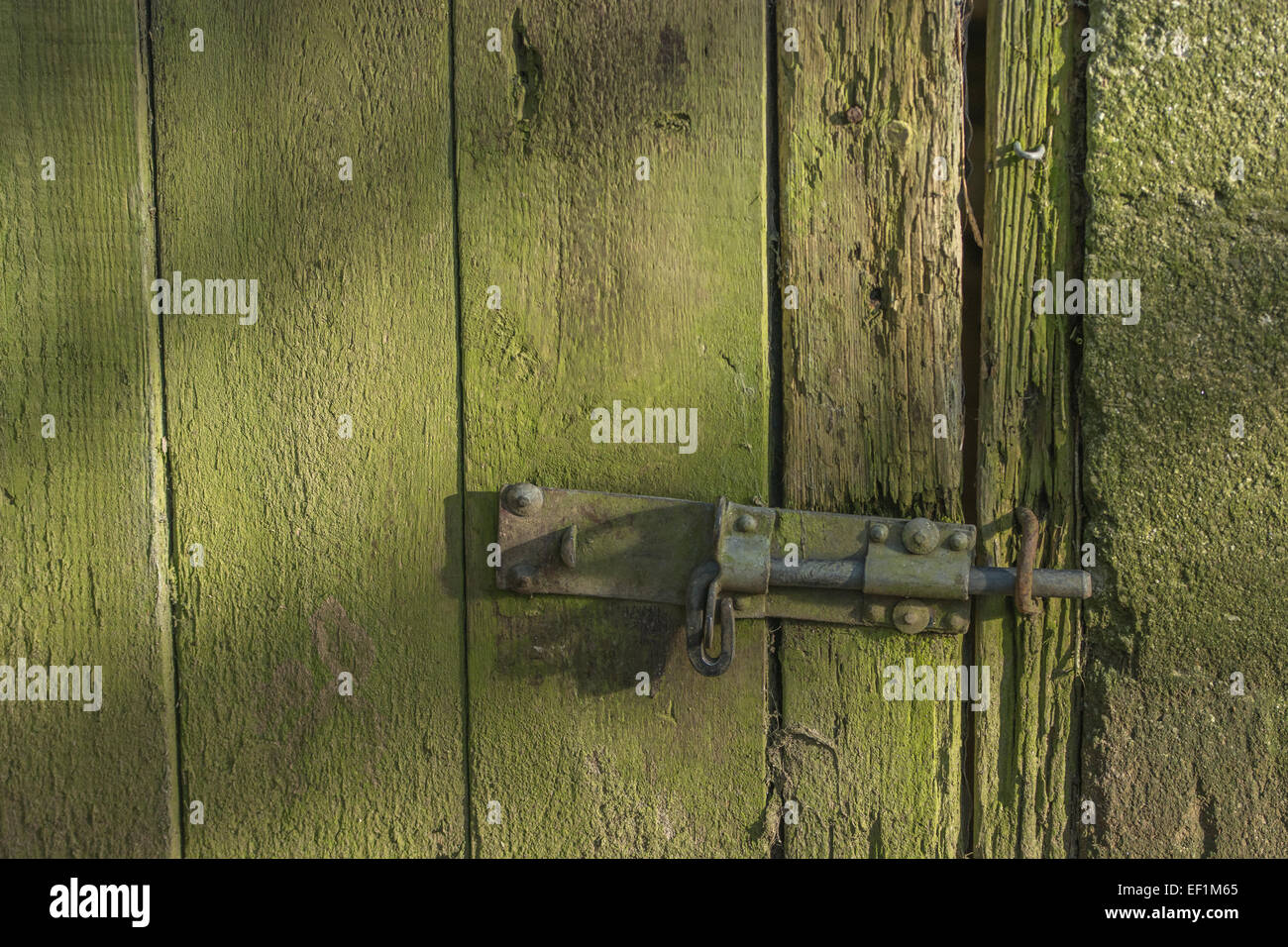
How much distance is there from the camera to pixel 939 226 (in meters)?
1.13

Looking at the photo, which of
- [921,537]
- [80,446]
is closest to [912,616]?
[921,537]

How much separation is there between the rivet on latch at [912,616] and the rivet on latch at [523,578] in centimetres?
47

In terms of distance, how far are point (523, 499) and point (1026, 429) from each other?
2.14 ft

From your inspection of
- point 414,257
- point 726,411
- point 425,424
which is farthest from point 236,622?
point 726,411

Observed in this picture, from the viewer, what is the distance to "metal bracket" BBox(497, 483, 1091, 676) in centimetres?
110

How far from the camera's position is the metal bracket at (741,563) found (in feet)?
3.60

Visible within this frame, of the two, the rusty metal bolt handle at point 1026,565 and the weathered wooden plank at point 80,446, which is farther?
the weathered wooden plank at point 80,446

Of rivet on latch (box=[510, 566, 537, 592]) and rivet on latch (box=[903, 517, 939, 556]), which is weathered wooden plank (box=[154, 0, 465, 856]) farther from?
rivet on latch (box=[903, 517, 939, 556])

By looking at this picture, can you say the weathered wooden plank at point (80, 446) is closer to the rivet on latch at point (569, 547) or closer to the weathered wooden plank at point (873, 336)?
the rivet on latch at point (569, 547)

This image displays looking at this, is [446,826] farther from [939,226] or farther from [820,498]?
[939,226]

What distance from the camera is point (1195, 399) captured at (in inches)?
42.4

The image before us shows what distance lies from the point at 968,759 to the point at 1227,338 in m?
0.62

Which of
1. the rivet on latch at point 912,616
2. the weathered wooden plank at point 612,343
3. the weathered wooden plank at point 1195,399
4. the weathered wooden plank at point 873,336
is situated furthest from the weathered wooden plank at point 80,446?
the weathered wooden plank at point 1195,399

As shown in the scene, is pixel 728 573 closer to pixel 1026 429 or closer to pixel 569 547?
pixel 569 547
